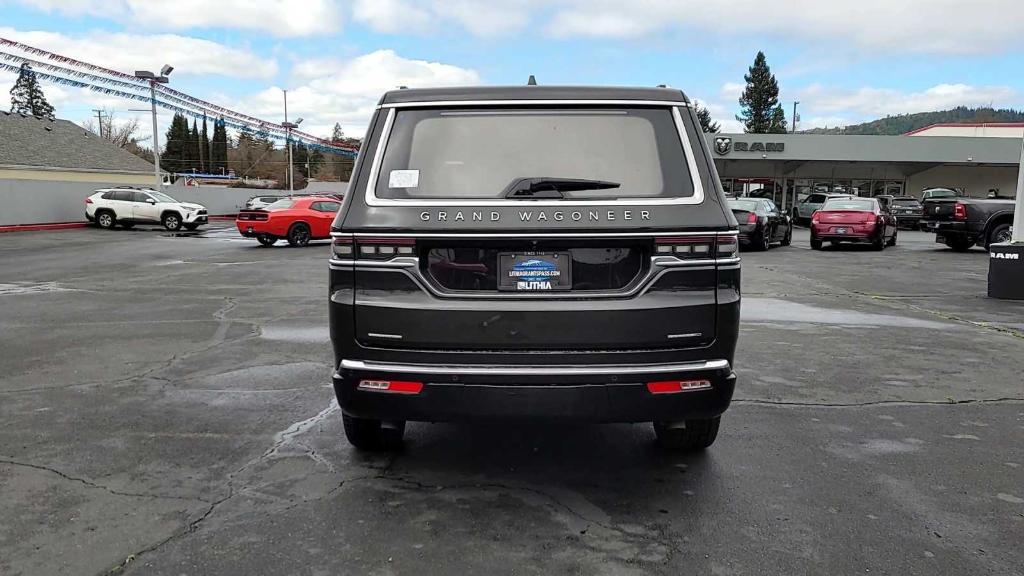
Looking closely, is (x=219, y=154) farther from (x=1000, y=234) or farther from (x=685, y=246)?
(x=685, y=246)

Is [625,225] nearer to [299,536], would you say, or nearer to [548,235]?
[548,235]

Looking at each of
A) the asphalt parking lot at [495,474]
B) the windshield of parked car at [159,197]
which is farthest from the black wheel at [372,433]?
the windshield of parked car at [159,197]

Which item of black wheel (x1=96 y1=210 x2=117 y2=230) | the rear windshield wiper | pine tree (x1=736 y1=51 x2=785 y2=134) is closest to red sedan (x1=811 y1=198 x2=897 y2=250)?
the rear windshield wiper

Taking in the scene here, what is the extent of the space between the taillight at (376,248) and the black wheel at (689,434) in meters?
1.76

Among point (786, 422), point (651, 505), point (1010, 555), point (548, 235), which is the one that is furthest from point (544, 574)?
point (786, 422)

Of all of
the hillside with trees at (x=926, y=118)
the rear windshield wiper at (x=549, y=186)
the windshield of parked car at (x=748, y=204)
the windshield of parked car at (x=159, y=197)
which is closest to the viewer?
the rear windshield wiper at (x=549, y=186)

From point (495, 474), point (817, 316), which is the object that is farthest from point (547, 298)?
point (817, 316)

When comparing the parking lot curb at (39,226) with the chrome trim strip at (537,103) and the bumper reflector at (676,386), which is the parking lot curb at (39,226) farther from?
the bumper reflector at (676,386)

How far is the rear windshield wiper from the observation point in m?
3.46

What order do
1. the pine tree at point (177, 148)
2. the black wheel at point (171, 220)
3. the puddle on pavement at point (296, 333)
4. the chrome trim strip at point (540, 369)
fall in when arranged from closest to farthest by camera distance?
the chrome trim strip at point (540, 369)
the puddle on pavement at point (296, 333)
the black wheel at point (171, 220)
the pine tree at point (177, 148)

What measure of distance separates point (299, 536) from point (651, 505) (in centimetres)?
165

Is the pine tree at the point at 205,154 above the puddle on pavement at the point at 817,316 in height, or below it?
above

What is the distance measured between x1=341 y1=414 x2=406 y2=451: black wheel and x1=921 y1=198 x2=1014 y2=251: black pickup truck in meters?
18.6

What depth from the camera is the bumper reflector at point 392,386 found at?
11.2ft
